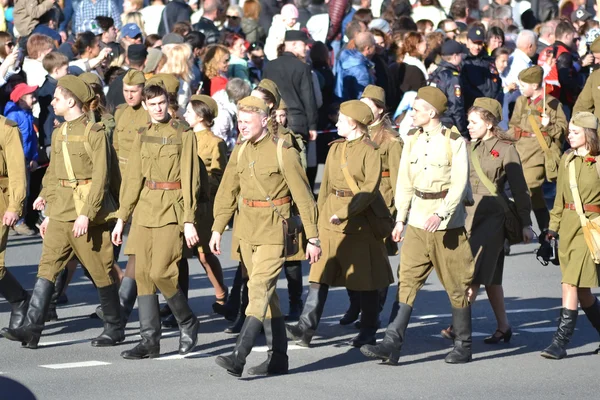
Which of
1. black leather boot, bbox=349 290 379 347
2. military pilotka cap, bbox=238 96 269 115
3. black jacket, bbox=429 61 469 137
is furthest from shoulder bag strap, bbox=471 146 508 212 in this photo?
black jacket, bbox=429 61 469 137

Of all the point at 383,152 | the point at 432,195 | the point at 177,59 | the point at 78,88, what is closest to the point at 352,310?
the point at 383,152

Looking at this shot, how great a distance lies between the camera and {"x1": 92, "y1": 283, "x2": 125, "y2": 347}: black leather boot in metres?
9.82

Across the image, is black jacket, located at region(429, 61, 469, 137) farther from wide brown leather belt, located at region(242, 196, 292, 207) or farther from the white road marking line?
the white road marking line

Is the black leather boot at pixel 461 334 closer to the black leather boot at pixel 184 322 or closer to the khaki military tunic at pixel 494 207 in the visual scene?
the khaki military tunic at pixel 494 207

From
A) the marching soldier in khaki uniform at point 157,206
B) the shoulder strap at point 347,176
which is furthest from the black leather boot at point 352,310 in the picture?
the marching soldier in khaki uniform at point 157,206

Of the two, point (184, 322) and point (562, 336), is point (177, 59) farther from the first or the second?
point (562, 336)

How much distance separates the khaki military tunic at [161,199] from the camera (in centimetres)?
928

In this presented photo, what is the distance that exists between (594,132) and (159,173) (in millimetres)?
3182

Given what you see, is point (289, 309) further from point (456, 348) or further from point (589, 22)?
point (589, 22)

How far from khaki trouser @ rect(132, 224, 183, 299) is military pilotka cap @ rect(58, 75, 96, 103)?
112 centimetres

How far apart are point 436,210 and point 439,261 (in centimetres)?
37

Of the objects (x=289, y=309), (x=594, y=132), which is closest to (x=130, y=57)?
(x=289, y=309)

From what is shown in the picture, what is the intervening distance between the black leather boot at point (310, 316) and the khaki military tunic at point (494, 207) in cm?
123

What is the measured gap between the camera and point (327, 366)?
9.23 m
